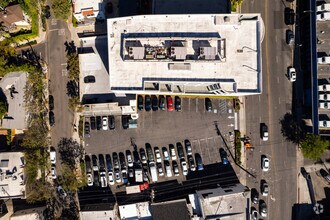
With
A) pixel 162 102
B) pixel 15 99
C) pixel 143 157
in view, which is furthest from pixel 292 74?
pixel 15 99

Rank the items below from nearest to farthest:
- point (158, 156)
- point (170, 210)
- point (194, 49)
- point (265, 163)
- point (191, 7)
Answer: point (194, 49) < point (191, 7) < point (170, 210) < point (265, 163) < point (158, 156)

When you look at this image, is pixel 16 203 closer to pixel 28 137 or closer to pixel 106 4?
pixel 28 137

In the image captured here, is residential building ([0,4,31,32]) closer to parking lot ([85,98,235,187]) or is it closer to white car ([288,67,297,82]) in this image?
parking lot ([85,98,235,187])

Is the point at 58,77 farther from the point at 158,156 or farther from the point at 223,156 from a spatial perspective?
the point at 223,156

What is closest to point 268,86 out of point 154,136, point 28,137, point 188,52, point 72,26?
point 188,52

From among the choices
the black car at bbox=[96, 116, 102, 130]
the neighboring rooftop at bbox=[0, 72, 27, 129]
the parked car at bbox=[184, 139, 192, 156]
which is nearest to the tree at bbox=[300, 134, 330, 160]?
the parked car at bbox=[184, 139, 192, 156]

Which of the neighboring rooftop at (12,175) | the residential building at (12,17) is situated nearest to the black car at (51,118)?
the neighboring rooftop at (12,175)

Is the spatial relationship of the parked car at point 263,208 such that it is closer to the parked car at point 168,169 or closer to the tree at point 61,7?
the parked car at point 168,169
